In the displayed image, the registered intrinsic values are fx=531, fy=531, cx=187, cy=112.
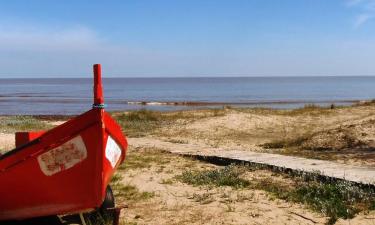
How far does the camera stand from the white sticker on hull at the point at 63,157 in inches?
235

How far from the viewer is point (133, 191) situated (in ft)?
29.6

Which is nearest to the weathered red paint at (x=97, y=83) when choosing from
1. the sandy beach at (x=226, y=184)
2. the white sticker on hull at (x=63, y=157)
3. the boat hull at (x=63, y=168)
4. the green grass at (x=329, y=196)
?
the boat hull at (x=63, y=168)

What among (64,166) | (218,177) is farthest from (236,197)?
(64,166)

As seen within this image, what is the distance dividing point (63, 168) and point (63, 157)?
128 millimetres

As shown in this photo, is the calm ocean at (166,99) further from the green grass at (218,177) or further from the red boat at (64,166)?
the red boat at (64,166)

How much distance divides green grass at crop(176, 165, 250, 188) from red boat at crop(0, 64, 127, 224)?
3.14m

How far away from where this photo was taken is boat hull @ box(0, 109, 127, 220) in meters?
5.96

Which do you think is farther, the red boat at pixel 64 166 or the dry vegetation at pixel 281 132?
the dry vegetation at pixel 281 132

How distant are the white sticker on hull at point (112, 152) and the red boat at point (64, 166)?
0.08 ft

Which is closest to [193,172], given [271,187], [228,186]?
[228,186]

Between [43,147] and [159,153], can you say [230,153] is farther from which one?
[43,147]

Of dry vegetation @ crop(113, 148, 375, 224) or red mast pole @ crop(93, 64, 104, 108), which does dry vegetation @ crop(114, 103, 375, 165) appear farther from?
red mast pole @ crop(93, 64, 104, 108)

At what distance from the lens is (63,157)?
600 cm

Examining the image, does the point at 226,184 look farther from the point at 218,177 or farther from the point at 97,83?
the point at 97,83
